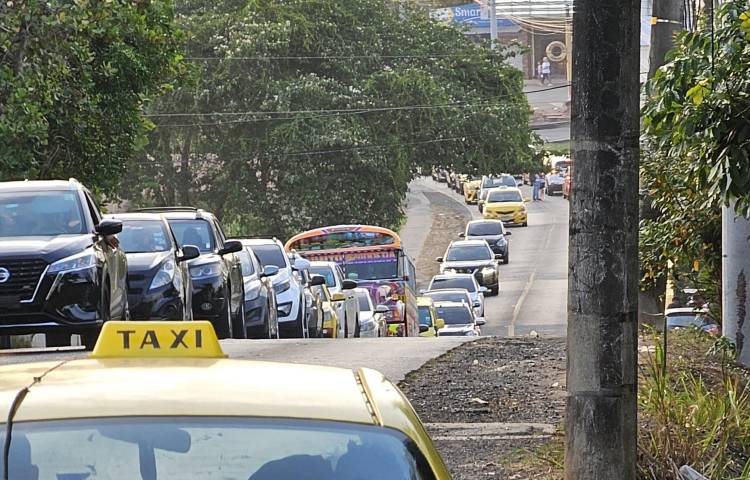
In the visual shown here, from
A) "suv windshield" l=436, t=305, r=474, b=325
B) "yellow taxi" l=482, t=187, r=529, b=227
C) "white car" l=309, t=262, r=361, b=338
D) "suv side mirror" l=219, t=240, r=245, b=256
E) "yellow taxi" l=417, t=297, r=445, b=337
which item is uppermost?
"suv side mirror" l=219, t=240, r=245, b=256

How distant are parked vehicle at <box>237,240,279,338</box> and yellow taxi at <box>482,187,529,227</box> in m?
44.8

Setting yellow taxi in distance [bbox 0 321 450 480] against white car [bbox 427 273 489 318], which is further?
white car [bbox 427 273 489 318]

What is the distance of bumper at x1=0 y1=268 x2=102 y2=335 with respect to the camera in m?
14.1

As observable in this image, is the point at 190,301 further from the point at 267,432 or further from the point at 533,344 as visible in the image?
the point at 267,432

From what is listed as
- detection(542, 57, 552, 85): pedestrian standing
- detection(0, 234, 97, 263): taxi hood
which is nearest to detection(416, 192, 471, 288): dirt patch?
detection(542, 57, 552, 85): pedestrian standing

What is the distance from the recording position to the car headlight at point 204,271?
787 inches

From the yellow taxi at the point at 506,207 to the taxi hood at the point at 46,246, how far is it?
177 ft

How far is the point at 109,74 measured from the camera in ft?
78.0

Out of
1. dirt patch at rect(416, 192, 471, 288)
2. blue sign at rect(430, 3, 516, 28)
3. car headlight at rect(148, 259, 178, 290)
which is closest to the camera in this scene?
car headlight at rect(148, 259, 178, 290)

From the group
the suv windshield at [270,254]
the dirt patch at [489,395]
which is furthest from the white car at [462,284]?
the dirt patch at [489,395]

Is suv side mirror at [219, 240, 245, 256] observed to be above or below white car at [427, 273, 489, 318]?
above

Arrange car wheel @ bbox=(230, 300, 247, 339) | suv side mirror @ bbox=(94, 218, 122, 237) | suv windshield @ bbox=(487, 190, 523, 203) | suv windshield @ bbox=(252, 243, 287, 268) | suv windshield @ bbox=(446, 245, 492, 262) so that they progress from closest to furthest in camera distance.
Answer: suv side mirror @ bbox=(94, 218, 122, 237), car wheel @ bbox=(230, 300, 247, 339), suv windshield @ bbox=(252, 243, 287, 268), suv windshield @ bbox=(446, 245, 492, 262), suv windshield @ bbox=(487, 190, 523, 203)

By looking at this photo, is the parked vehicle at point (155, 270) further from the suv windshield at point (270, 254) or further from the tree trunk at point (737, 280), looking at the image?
the tree trunk at point (737, 280)

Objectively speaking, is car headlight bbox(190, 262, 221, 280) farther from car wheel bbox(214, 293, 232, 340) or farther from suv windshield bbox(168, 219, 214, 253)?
suv windshield bbox(168, 219, 214, 253)
